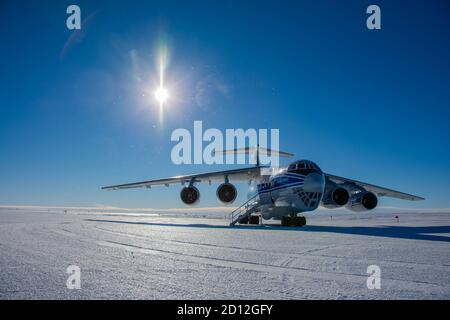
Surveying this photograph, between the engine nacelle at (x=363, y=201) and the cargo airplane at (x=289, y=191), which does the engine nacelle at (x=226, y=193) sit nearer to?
the cargo airplane at (x=289, y=191)

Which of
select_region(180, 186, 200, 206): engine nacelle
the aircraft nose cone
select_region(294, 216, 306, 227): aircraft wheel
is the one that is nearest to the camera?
the aircraft nose cone

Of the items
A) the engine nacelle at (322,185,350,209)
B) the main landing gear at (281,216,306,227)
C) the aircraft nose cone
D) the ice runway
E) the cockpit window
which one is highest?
the cockpit window

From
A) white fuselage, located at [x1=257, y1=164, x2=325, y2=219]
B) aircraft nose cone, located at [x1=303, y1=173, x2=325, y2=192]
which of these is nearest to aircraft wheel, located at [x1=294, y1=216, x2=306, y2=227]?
white fuselage, located at [x1=257, y1=164, x2=325, y2=219]

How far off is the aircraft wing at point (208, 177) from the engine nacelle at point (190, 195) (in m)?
0.96

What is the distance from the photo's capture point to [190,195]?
23953 millimetres

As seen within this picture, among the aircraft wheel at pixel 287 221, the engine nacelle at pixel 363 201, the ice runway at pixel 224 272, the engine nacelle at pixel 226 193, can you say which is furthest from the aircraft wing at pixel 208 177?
the ice runway at pixel 224 272

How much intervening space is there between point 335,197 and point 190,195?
10100 millimetres

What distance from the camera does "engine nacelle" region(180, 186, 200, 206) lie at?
2367cm

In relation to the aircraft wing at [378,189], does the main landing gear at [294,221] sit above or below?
below

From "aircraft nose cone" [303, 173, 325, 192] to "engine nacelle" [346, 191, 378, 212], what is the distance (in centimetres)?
534

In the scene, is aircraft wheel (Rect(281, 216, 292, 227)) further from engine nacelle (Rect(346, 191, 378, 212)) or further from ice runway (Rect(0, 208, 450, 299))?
ice runway (Rect(0, 208, 450, 299))

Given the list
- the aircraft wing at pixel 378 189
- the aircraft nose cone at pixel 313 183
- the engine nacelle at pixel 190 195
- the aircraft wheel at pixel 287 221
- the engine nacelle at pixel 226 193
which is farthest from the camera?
the engine nacelle at pixel 190 195

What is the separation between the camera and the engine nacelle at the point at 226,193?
74.2 ft

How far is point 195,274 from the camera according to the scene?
5586 mm
